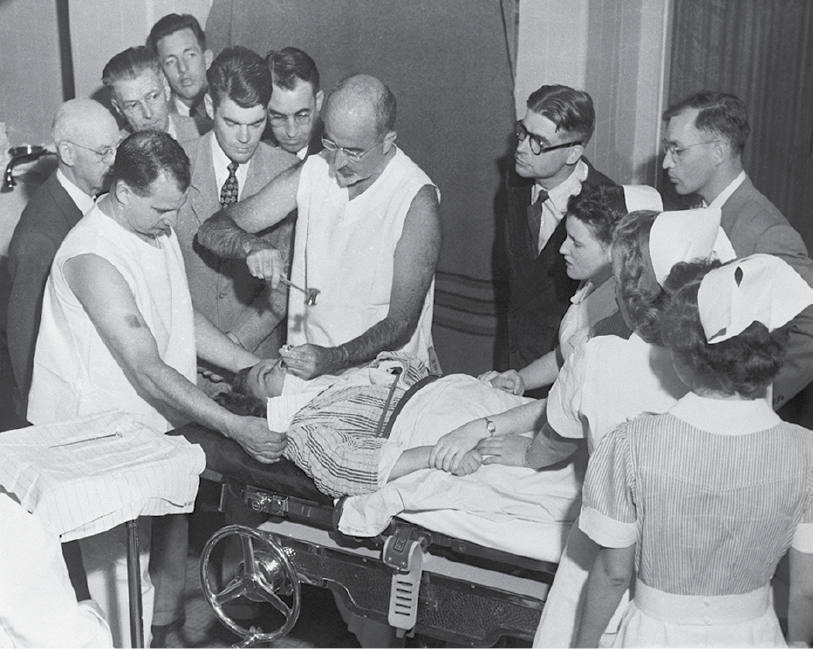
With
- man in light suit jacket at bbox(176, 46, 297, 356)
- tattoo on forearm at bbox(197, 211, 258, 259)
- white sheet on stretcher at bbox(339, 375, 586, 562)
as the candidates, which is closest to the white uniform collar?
white sheet on stretcher at bbox(339, 375, 586, 562)

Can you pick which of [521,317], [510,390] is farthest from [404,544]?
[521,317]

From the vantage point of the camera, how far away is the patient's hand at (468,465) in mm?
2500

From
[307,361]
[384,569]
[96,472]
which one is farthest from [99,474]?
[307,361]

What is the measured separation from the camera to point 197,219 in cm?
335

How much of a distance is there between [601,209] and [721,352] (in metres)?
1.03

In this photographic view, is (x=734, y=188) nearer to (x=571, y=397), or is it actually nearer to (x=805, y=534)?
(x=571, y=397)

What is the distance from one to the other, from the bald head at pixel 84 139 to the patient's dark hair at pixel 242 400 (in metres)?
0.76

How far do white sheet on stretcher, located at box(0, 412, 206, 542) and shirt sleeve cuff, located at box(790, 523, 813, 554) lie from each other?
1.40 meters

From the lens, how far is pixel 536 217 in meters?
3.40

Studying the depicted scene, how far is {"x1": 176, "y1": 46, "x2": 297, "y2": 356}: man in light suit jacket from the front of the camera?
333 cm

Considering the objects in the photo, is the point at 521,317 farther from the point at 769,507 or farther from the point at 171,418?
the point at 769,507

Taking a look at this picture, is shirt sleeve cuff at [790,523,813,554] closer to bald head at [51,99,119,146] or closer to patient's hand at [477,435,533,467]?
patient's hand at [477,435,533,467]

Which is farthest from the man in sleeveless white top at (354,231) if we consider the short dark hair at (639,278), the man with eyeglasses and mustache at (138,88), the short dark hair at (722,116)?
the short dark hair at (639,278)

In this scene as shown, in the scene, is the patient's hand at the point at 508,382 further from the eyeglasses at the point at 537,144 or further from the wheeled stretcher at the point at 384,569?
the eyeglasses at the point at 537,144
